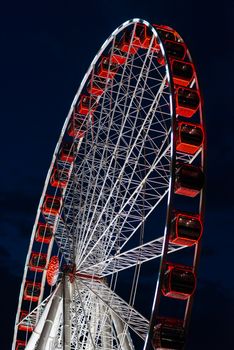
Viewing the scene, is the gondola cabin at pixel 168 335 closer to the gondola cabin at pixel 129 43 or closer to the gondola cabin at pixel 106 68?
the gondola cabin at pixel 129 43

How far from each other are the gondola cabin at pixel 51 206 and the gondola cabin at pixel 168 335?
568 inches

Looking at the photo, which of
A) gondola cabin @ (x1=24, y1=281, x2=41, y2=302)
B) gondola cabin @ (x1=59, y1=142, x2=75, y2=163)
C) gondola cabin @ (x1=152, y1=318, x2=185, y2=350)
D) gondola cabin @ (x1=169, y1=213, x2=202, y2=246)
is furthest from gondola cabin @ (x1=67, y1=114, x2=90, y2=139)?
gondola cabin @ (x1=152, y1=318, x2=185, y2=350)

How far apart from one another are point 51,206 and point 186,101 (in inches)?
493

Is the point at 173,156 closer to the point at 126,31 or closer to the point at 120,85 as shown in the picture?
the point at 120,85

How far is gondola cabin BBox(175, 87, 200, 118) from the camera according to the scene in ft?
68.2

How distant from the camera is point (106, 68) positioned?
28.0 meters

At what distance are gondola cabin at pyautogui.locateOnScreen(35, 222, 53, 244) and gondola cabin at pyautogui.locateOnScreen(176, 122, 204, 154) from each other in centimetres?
1375

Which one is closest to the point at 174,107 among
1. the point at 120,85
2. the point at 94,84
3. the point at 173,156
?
the point at 173,156

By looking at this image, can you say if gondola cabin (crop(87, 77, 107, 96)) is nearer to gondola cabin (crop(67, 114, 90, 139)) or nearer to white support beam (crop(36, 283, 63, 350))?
gondola cabin (crop(67, 114, 90, 139))

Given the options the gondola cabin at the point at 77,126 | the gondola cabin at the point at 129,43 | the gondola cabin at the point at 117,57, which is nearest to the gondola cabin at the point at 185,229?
the gondola cabin at the point at 129,43

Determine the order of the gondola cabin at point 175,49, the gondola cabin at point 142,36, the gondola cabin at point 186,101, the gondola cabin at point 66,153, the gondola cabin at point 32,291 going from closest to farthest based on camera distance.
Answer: the gondola cabin at point 186,101 < the gondola cabin at point 175,49 < the gondola cabin at point 142,36 < the gondola cabin at point 66,153 < the gondola cabin at point 32,291

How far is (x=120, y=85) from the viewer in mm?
24875

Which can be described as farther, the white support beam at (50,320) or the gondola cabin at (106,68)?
the gondola cabin at (106,68)

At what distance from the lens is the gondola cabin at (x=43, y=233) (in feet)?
105
